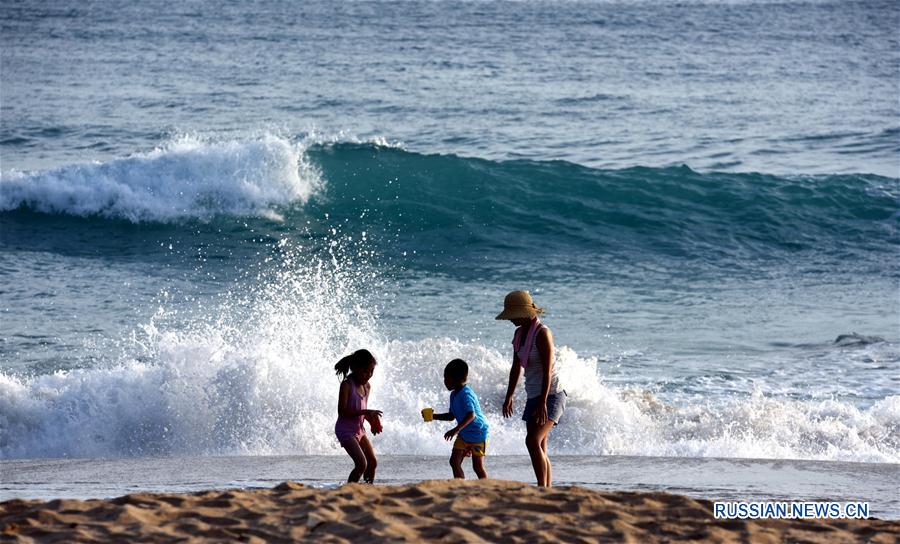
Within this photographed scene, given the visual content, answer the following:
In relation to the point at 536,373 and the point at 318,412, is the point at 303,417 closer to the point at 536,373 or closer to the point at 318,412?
the point at 318,412

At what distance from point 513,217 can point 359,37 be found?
71.8 feet

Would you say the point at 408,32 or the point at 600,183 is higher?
the point at 408,32

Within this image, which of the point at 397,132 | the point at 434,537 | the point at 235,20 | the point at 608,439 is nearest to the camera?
the point at 434,537

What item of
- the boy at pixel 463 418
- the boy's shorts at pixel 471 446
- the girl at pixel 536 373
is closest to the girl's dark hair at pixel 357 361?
the boy at pixel 463 418

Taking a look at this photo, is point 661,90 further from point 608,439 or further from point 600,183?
point 608,439

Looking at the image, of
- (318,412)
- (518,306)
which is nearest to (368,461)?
(518,306)

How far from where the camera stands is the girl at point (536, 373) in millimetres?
6785

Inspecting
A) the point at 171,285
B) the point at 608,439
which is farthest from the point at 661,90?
the point at 608,439

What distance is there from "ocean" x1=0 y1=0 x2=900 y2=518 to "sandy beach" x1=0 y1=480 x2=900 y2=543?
150 cm

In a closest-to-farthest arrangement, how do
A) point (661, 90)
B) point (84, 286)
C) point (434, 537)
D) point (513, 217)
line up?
point (434, 537), point (84, 286), point (513, 217), point (661, 90)

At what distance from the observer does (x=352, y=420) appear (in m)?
6.88

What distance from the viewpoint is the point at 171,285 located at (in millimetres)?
15922

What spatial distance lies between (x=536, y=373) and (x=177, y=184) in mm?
14946

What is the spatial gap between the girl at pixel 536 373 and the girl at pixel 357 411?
0.89 metres
